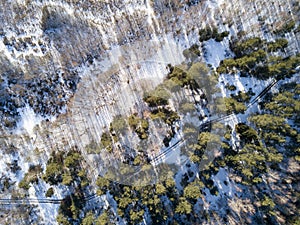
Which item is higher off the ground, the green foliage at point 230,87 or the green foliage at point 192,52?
the green foliage at point 192,52

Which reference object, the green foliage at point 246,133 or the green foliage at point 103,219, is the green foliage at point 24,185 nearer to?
the green foliage at point 103,219

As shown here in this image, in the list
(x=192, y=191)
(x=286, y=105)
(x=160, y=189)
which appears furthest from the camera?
(x=192, y=191)

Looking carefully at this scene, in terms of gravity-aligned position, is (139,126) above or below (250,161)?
above

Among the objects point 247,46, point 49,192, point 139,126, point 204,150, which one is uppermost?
point 247,46

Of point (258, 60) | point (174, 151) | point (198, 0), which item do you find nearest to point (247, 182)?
point (174, 151)

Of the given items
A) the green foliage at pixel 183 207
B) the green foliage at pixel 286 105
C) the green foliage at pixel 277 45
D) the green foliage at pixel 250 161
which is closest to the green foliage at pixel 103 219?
the green foliage at pixel 183 207

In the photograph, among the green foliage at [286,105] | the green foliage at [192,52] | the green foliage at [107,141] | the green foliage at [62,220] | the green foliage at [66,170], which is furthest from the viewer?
the green foliage at [192,52]

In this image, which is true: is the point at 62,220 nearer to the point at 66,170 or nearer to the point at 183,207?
the point at 66,170

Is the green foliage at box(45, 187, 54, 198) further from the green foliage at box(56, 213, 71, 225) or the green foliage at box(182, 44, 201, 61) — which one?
the green foliage at box(182, 44, 201, 61)

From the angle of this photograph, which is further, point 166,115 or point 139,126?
point 139,126

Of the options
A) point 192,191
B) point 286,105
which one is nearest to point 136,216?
point 192,191

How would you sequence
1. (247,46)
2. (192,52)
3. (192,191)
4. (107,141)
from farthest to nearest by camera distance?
(192,52) < (107,141) < (192,191) < (247,46)

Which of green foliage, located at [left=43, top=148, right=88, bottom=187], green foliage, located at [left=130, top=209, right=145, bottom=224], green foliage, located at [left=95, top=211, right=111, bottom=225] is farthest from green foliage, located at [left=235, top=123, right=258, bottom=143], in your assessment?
green foliage, located at [left=43, top=148, right=88, bottom=187]
